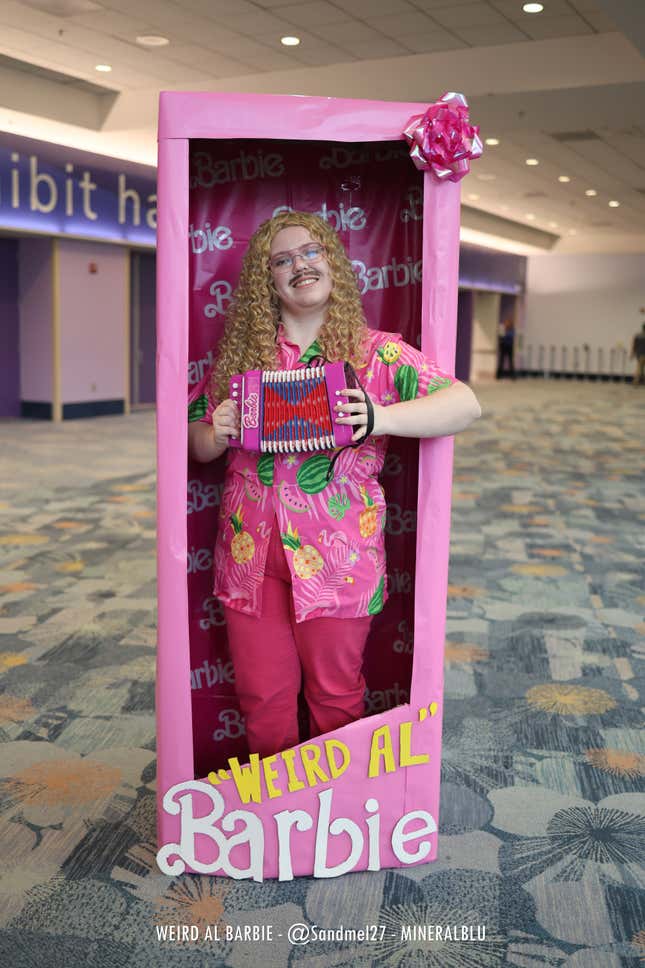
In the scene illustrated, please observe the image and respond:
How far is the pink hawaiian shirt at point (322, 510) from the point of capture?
2.12 m

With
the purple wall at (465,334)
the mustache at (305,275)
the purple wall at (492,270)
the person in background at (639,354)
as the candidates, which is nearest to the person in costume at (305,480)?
the mustache at (305,275)

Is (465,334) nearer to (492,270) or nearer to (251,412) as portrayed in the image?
(492,270)

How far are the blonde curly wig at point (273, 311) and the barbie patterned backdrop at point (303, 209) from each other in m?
0.17

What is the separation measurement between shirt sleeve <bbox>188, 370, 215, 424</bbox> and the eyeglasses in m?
0.32

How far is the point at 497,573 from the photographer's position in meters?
4.95

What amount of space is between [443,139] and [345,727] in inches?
50.0

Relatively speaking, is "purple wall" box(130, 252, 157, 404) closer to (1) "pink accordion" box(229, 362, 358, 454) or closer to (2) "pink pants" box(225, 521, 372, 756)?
(2) "pink pants" box(225, 521, 372, 756)

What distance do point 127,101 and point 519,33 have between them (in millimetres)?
4263

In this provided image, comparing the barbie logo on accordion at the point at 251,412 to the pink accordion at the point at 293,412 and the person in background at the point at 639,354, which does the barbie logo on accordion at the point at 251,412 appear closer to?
the pink accordion at the point at 293,412

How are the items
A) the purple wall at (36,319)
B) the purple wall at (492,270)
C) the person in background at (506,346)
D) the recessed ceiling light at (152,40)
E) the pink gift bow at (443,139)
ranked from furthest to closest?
the person in background at (506,346)
the purple wall at (492,270)
the purple wall at (36,319)
the recessed ceiling light at (152,40)
the pink gift bow at (443,139)

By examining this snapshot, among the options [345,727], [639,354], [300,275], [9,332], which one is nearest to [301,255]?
[300,275]

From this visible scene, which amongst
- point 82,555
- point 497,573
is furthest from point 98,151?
point 497,573

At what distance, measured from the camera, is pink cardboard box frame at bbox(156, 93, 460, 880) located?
2.02 metres

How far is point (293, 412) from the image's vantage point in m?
2.00
